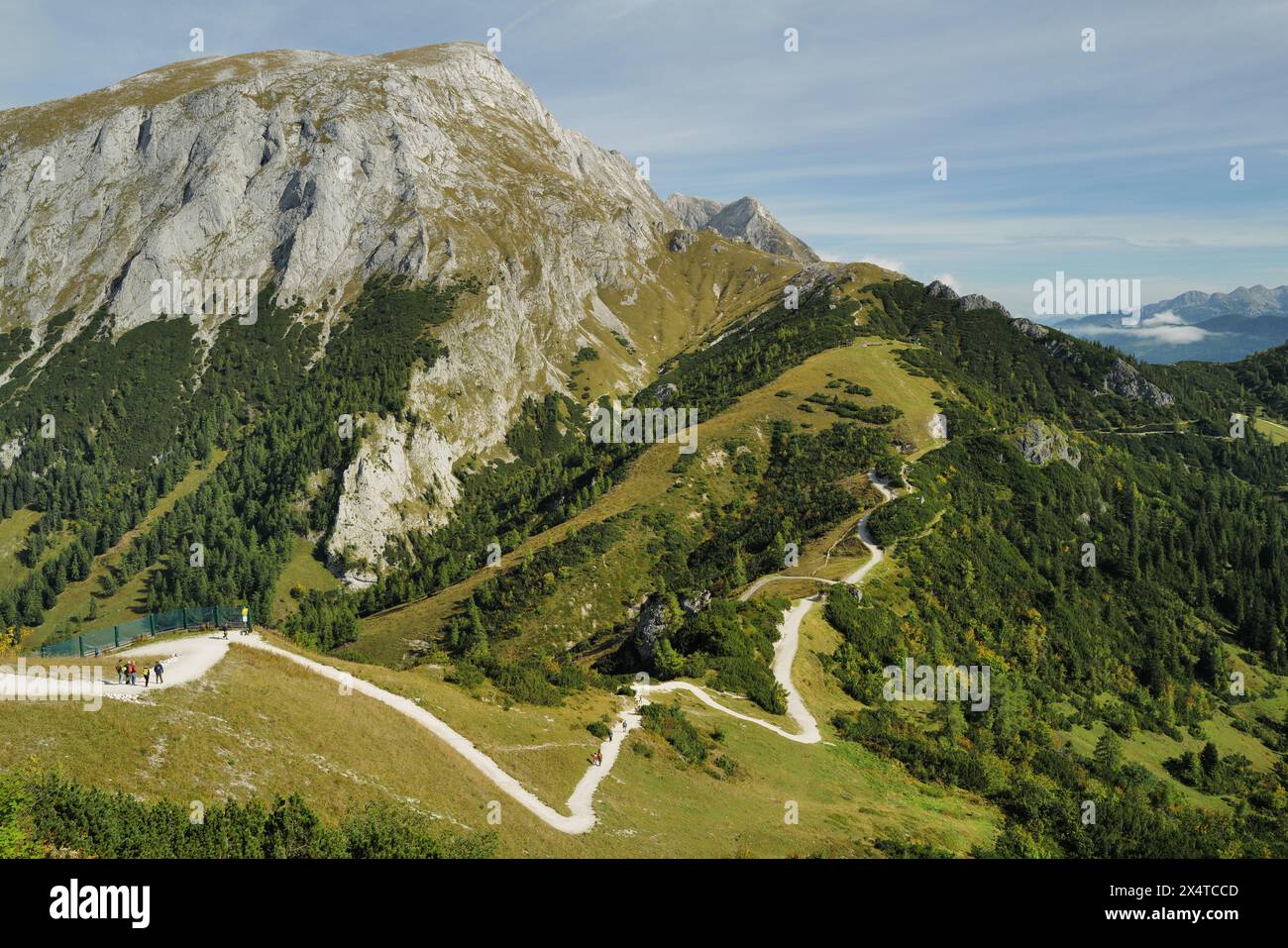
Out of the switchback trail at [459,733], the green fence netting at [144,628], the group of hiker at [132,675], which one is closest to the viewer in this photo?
the switchback trail at [459,733]

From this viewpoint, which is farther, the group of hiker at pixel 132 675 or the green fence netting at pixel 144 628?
the green fence netting at pixel 144 628

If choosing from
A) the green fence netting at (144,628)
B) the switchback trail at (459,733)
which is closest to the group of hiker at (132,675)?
the switchback trail at (459,733)

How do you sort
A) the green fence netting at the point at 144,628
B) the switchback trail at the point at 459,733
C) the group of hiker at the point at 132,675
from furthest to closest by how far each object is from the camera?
the green fence netting at the point at 144,628 → the group of hiker at the point at 132,675 → the switchback trail at the point at 459,733

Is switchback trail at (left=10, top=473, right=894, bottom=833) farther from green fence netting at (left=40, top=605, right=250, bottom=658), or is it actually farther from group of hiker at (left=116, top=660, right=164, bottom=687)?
green fence netting at (left=40, top=605, right=250, bottom=658)

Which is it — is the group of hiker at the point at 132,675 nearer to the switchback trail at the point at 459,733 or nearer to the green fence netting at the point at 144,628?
the switchback trail at the point at 459,733

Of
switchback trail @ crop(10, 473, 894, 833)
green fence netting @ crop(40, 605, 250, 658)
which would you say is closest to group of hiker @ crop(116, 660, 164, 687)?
switchback trail @ crop(10, 473, 894, 833)

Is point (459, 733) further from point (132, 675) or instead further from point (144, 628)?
point (144, 628)

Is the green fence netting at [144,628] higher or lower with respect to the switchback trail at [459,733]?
higher
